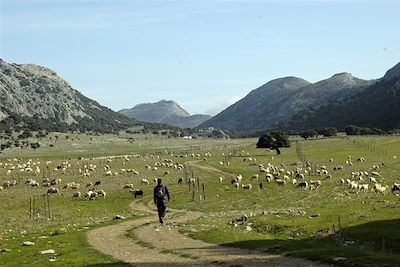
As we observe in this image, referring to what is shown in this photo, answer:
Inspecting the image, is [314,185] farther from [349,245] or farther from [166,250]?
[166,250]

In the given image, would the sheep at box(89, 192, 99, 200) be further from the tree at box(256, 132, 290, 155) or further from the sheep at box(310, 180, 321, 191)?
the tree at box(256, 132, 290, 155)

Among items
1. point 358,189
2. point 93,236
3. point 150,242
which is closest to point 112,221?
point 93,236

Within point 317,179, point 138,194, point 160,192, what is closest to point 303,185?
point 317,179

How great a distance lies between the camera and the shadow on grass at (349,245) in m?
23.7

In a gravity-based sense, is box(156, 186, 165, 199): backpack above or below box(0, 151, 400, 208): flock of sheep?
above

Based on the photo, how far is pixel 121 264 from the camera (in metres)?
26.0

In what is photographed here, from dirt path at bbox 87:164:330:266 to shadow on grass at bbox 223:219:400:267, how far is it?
986 millimetres

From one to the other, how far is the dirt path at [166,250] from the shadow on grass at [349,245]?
986 millimetres

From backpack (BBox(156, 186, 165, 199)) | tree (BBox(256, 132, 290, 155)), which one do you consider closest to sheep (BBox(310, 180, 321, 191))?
backpack (BBox(156, 186, 165, 199))

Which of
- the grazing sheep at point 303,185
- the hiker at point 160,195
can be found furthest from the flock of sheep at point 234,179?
the hiker at point 160,195

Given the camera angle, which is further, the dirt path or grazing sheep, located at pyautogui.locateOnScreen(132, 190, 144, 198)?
grazing sheep, located at pyautogui.locateOnScreen(132, 190, 144, 198)

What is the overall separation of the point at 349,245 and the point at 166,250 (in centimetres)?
984

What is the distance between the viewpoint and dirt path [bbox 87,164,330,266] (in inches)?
990

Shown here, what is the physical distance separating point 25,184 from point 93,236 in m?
50.3
